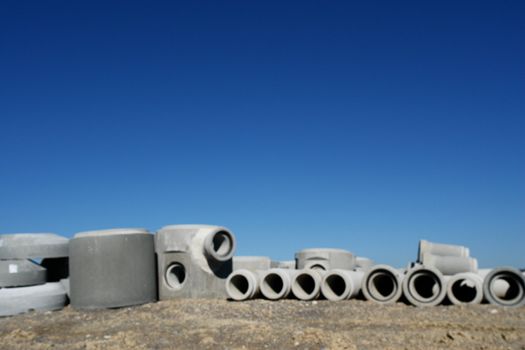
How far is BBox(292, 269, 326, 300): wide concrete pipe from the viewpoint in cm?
1155

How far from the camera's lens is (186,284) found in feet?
40.5

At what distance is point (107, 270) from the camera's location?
1124 centimetres

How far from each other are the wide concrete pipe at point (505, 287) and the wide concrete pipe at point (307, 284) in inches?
133

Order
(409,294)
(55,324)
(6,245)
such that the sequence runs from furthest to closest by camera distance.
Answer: (6,245), (409,294), (55,324)

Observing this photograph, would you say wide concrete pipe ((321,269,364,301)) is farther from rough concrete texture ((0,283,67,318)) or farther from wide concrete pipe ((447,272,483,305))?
rough concrete texture ((0,283,67,318))

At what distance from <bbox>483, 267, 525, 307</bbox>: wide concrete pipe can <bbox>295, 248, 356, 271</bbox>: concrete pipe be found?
598cm

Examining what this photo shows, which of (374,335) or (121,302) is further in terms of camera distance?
(121,302)

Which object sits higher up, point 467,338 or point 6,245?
point 6,245

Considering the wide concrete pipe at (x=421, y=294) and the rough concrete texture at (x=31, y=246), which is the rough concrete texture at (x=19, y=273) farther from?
the wide concrete pipe at (x=421, y=294)

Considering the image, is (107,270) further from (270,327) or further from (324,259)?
(324,259)

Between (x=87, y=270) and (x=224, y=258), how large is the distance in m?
3.12

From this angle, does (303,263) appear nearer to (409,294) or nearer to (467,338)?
(409,294)

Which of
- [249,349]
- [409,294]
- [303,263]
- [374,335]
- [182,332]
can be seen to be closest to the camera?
[249,349]

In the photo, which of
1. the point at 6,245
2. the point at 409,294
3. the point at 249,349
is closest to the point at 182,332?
the point at 249,349
